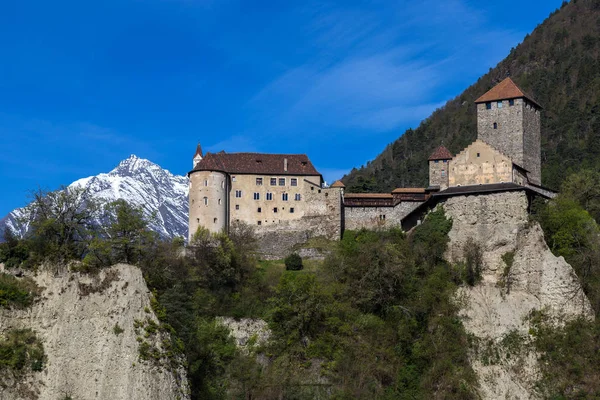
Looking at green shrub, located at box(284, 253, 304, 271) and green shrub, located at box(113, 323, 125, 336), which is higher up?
green shrub, located at box(284, 253, 304, 271)

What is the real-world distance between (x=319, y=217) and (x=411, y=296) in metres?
18.1

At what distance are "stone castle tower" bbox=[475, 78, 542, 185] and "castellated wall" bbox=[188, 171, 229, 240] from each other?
22966mm

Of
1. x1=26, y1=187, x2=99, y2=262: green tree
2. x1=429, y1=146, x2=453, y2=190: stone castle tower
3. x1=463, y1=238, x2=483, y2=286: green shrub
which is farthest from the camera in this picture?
x1=429, y1=146, x2=453, y2=190: stone castle tower

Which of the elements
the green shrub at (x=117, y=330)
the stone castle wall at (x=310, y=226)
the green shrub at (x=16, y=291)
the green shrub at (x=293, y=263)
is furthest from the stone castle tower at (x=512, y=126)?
the green shrub at (x=16, y=291)

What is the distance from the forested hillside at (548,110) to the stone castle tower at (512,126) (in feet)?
51.1

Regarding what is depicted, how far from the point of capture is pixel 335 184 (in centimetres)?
7462

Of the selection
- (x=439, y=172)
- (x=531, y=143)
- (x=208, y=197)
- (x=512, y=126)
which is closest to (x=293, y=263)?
(x=208, y=197)

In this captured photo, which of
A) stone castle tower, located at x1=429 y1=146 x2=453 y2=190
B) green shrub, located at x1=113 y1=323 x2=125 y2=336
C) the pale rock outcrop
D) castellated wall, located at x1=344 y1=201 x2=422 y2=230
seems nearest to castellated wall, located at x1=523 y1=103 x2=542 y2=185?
stone castle tower, located at x1=429 y1=146 x2=453 y2=190

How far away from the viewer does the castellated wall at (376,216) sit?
70.9m

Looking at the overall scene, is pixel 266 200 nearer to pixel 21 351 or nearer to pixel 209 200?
pixel 209 200

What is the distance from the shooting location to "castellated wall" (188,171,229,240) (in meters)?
70.8

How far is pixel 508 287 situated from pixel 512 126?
1810 cm

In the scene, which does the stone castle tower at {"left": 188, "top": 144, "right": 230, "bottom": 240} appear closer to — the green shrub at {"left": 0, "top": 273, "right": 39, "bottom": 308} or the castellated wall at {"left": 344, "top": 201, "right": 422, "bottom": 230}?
the castellated wall at {"left": 344, "top": 201, "right": 422, "bottom": 230}

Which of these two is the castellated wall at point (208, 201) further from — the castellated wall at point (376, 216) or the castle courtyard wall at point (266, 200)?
the castellated wall at point (376, 216)
